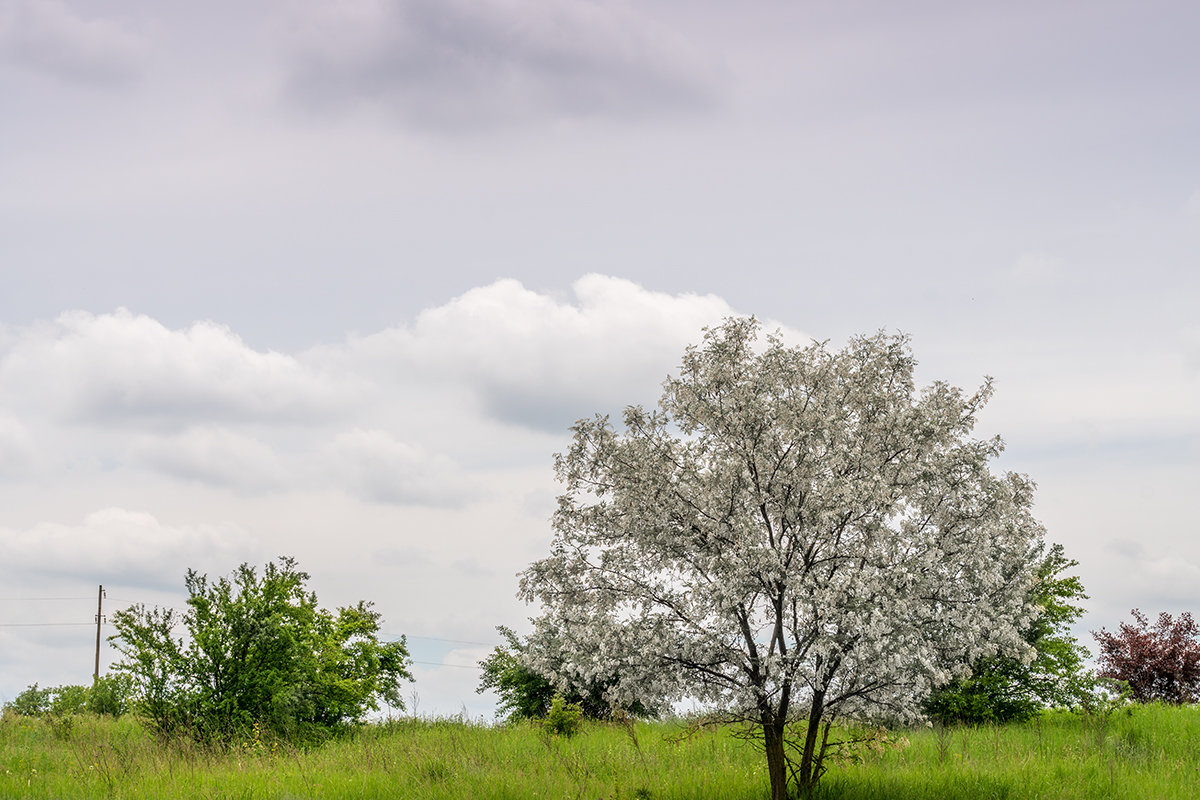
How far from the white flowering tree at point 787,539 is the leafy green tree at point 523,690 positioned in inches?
535

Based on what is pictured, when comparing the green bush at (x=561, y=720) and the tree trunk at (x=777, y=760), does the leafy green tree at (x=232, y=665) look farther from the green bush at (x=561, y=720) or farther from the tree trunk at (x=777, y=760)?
the tree trunk at (x=777, y=760)

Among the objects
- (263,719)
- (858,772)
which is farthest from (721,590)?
(263,719)

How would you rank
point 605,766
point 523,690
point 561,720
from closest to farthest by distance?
point 605,766 < point 561,720 < point 523,690

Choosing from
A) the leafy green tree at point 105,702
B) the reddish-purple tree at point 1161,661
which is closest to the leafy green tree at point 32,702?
the leafy green tree at point 105,702

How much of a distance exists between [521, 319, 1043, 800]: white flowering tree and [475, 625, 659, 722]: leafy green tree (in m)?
13.6

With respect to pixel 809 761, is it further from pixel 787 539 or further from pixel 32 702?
pixel 32 702

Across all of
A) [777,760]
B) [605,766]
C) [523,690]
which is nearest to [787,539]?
[777,760]

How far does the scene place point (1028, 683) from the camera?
2669 centimetres

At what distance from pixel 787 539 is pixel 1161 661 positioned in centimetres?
2908

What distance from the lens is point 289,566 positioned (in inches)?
945

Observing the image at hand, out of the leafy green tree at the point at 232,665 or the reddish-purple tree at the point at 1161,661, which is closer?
the leafy green tree at the point at 232,665

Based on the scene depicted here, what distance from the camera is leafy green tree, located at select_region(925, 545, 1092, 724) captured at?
26344 mm

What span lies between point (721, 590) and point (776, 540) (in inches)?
73.2

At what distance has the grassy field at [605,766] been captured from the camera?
1647cm
